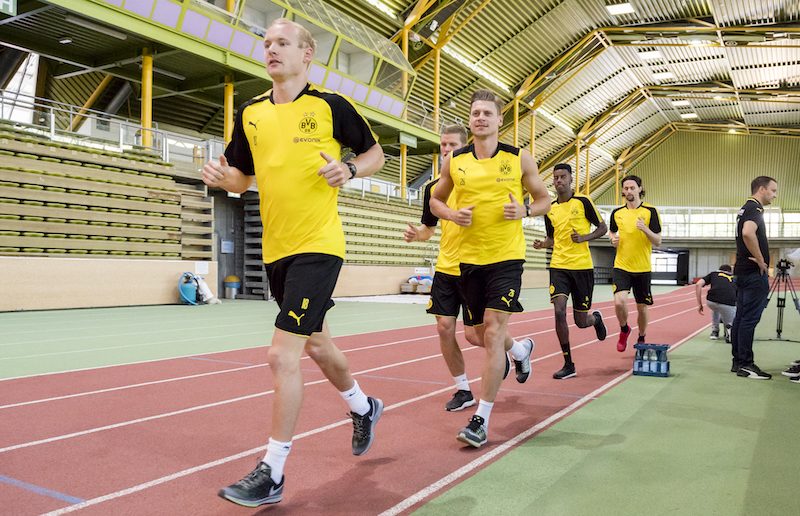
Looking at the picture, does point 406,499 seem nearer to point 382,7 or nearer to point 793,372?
point 793,372

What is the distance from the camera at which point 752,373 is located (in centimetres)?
656

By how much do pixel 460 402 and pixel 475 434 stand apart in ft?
3.81

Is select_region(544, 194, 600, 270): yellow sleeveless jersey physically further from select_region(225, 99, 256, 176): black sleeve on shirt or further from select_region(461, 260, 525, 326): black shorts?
select_region(225, 99, 256, 176): black sleeve on shirt

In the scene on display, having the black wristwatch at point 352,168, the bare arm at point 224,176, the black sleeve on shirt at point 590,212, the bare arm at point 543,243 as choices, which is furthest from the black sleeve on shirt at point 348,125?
the black sleeve on shirt at point 590,212

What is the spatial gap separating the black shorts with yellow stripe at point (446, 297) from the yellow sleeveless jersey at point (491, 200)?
2.71ft

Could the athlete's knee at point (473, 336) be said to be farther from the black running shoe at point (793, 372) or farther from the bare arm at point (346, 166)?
the black running shoe at point (793, 372)

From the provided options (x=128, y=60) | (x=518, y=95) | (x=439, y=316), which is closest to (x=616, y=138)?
(x=518, y=95)

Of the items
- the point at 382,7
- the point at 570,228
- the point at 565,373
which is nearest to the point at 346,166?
the point at 565,373

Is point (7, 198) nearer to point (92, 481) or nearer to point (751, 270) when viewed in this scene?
point (92, 481)

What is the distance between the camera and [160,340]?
360 inches

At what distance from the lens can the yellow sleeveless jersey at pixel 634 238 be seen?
26.2ft

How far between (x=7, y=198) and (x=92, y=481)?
12634mm

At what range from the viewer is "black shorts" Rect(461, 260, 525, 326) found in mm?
4262

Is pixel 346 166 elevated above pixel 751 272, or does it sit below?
above
